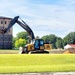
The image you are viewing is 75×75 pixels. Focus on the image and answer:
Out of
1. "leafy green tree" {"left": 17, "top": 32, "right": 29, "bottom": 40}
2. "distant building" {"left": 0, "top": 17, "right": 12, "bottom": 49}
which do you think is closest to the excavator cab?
"distant building" {"left": 0, "top": 17, "right": 12, "bottom": 49}

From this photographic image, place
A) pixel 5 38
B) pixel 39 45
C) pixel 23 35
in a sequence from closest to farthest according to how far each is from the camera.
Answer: pixel 39 45 < pixel 5 38 < pixel 23 35

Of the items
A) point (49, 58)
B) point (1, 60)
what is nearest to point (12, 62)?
point (1, 60)

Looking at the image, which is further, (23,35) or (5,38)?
(23,35)

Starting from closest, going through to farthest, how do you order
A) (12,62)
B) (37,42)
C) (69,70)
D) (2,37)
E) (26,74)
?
(26,74), (69,70), (12,62), (37,42), (2,37)

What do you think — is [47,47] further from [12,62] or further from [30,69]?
[30,69]

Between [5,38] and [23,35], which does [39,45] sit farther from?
[23,35]

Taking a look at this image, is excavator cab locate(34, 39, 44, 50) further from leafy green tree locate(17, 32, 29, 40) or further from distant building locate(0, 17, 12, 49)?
leafy green tree locate(17, 32, 29, 40)

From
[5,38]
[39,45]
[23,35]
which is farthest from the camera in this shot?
[23,35]

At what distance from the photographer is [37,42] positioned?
34.1 metres

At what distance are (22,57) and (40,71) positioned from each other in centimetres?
636

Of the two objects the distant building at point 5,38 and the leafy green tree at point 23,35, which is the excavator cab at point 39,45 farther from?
the leafy green tree at point 23,35

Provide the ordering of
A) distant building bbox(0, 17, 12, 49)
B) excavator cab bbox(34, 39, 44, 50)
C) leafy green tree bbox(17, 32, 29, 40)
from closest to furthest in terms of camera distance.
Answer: excavator cab bbox(34, 39, 44, 50) < distant building bbox(0, 17, 12, 49) < leafy green tree bbox(17, 32, 29, 40)

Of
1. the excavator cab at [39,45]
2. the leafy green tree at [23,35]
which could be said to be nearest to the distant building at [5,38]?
the leafy green tree at [23,35]

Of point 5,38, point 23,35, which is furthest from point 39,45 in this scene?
point 23,35
